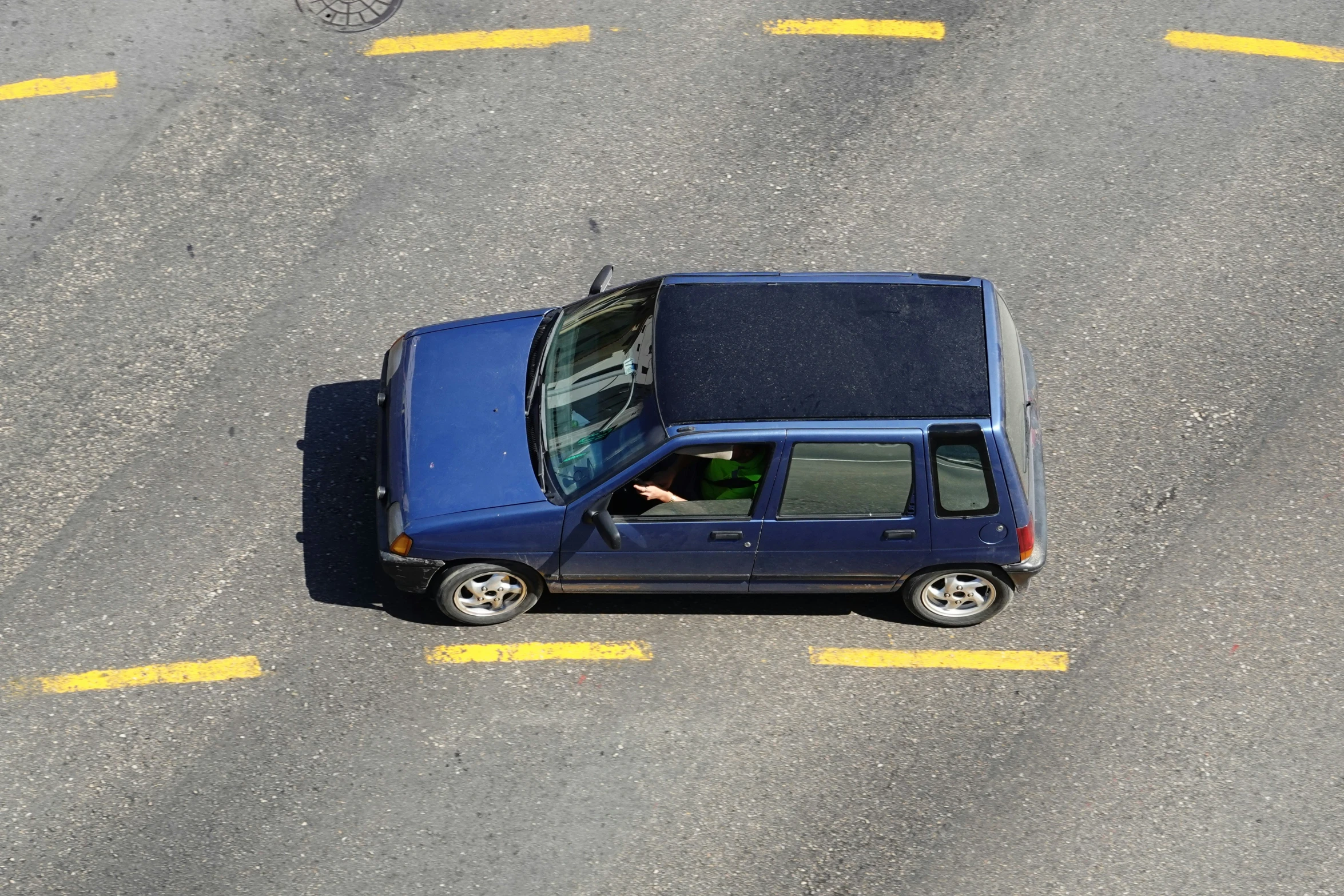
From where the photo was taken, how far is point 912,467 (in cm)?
667

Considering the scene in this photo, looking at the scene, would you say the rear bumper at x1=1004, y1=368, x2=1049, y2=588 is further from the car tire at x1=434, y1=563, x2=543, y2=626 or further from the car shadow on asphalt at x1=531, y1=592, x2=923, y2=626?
the car tire at x1=434, y1=563, x2=543, y2=626

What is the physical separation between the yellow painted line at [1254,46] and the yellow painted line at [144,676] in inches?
323

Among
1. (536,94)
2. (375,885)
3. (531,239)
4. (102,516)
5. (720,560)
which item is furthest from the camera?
(536,94)

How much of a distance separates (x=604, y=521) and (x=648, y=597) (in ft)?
3.69

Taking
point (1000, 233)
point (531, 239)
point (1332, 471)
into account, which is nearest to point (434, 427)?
point (531, 239)

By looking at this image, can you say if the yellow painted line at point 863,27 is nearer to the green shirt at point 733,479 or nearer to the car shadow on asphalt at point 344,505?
the car shadow on asphalt at point 344,505

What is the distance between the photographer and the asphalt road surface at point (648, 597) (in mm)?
6750

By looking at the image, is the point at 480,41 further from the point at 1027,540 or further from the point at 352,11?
the point at 1027,540

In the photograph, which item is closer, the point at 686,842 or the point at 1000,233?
the point at 686,842

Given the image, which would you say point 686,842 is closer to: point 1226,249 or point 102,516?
point 102,516

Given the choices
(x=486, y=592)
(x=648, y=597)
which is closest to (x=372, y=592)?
(x=486, y=592)

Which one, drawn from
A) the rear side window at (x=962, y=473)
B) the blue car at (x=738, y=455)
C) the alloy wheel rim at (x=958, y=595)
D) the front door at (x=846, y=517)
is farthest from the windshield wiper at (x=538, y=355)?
the alloy wheel rim at (x=958, y=595)

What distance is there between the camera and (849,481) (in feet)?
22.1

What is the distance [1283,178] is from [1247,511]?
291 centimetres
